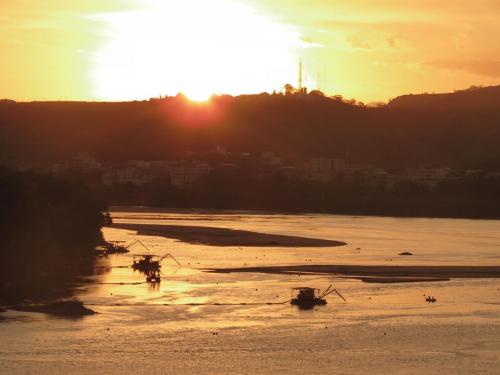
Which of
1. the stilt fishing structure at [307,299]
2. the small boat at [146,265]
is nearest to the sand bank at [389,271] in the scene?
the small boat at [146,265]

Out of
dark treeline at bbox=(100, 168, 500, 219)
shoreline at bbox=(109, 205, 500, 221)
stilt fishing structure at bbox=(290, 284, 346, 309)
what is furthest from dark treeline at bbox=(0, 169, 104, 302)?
dark treeline at bbox=(100, 168, 500, 219)

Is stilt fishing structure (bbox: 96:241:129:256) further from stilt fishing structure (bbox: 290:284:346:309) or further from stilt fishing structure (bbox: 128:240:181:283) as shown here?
stilt fishing structure (bbox: 290:284:346:309)

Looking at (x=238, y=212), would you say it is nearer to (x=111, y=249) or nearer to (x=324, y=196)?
(x=324, y=196)

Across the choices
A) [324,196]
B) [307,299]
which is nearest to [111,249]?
[307,299]

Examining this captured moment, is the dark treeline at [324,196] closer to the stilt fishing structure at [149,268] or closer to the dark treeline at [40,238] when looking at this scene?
the dark treeline at [40,238]

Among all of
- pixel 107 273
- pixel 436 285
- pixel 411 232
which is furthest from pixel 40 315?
pixel 411 232
